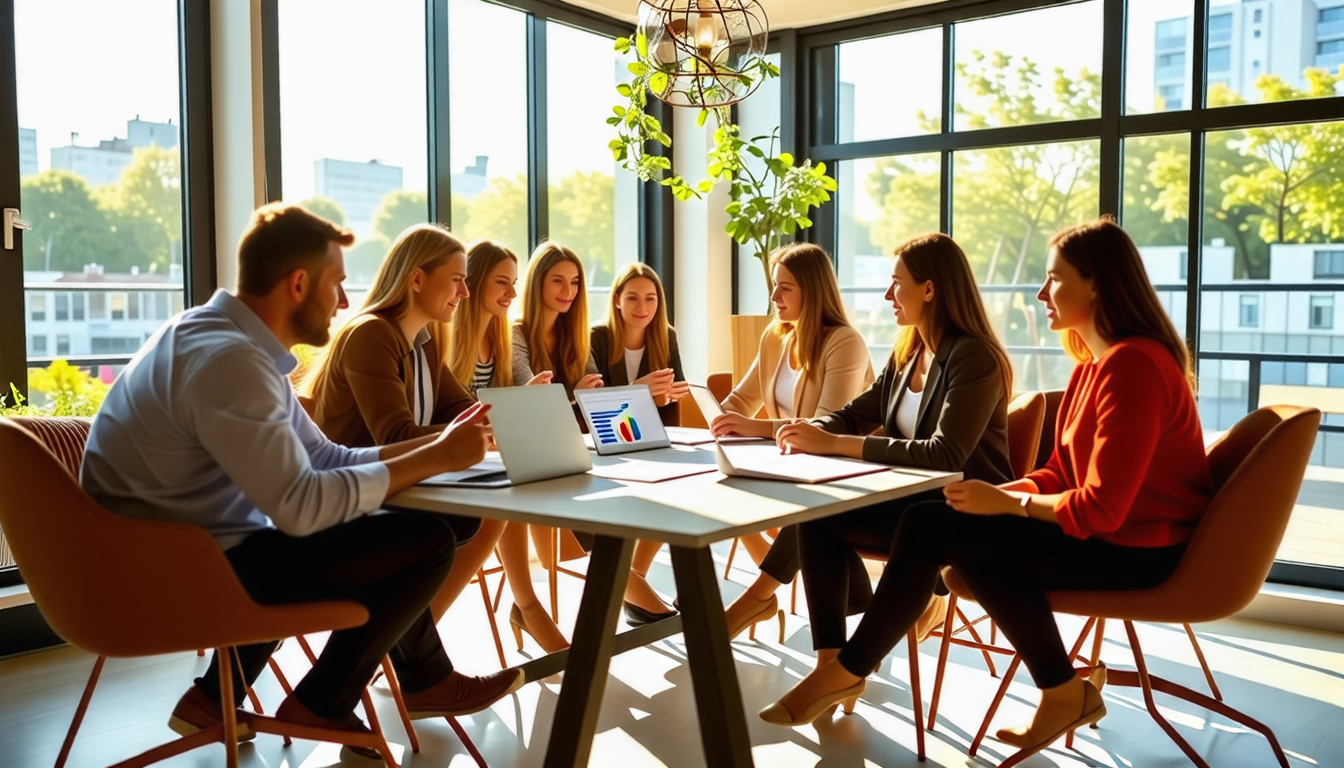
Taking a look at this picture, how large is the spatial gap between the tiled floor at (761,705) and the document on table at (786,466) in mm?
738

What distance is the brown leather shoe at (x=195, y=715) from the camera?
8.14 feet

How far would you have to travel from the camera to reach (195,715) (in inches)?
98.1

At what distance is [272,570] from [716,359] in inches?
145

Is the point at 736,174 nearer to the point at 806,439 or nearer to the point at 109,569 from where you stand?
the point at 806,439

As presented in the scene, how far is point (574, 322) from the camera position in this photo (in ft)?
12.9

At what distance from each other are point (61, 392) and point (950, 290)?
8.88 feet

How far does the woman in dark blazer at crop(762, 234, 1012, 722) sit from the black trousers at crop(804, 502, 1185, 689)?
220mm

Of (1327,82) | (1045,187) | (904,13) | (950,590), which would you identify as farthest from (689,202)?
(950,590)

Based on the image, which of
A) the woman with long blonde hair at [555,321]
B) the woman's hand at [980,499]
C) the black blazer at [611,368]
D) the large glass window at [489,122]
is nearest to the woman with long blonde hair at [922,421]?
the woman's hand at [980,499]

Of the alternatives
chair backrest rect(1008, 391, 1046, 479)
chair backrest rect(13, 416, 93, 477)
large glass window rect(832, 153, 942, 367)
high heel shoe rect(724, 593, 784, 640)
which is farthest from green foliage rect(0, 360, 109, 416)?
large glass window rect(832, 153, 942, 367)

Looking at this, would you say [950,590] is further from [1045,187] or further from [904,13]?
[904,13]

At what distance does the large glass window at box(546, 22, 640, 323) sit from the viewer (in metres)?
5.36

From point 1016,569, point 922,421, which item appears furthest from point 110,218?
point 1016,569

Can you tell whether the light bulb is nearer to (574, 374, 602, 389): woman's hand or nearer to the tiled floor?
(574, 374, 602, 389): woman's hand
